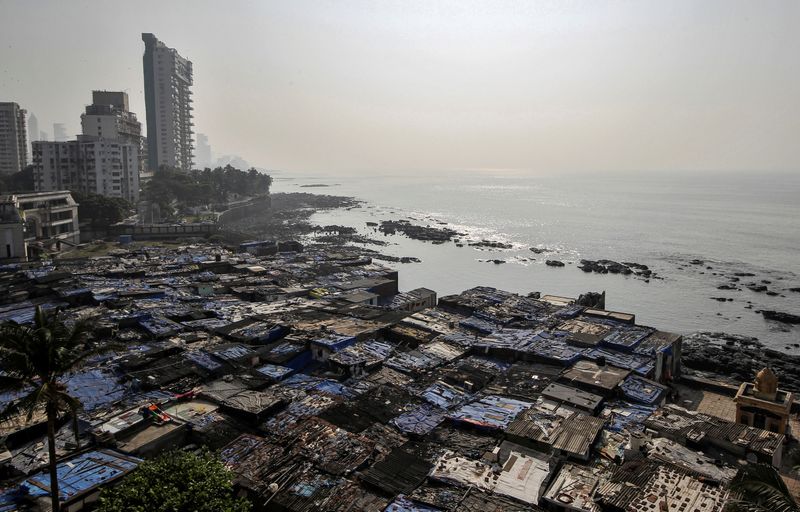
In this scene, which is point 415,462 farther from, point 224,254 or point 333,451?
point 224,254

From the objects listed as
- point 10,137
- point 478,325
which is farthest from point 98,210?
point 10,137

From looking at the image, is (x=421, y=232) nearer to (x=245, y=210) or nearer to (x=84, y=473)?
(x=245, y=210)

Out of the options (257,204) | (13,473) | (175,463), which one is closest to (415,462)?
(175,463)

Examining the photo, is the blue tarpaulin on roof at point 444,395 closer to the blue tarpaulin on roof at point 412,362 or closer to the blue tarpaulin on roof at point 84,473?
the blue tarpaulin on roof at point 412,362

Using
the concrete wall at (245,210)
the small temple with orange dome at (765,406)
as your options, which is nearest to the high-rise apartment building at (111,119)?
the concrete wall at (245,210)

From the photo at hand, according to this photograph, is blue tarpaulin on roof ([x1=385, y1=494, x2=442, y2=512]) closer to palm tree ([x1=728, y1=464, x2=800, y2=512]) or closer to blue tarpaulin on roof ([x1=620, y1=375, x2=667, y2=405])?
palm tree ([x1=728, y1=464, x2=800, y2=512])
